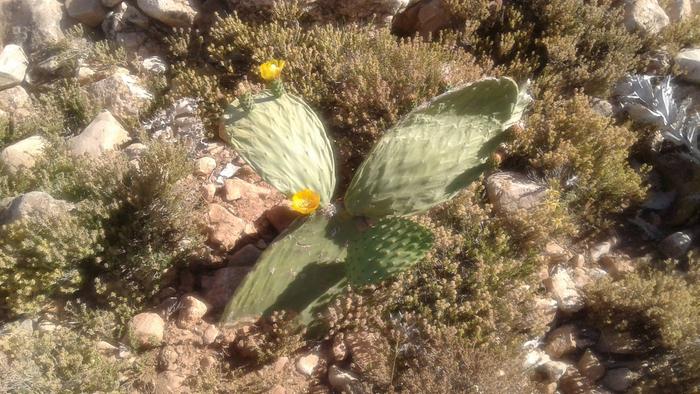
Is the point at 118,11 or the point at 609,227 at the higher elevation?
the point at 118,11

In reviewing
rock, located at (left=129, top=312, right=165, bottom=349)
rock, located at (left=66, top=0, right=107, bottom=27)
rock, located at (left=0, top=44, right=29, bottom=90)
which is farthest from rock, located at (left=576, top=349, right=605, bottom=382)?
rock, located at (left=0, top=44, right=29, bottom=90)

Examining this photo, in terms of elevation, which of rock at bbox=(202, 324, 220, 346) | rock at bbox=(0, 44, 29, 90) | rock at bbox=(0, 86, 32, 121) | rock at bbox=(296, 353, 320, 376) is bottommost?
rock at bbox=(296, 353, 320, 376)

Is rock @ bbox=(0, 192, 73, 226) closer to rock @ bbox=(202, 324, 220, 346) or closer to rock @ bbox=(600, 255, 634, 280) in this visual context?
rock @ bbox=(202, 324, 220, 346)

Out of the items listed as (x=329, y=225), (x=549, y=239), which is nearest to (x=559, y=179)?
(x=549, y=239)

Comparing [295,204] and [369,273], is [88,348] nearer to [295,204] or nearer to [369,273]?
[295,204]

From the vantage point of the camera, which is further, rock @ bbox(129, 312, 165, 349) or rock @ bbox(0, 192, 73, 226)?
rock @ bbox(0, 192, 73, 226)

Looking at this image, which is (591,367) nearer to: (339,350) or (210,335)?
→ (339,350)

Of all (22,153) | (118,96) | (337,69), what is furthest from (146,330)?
(337,69)

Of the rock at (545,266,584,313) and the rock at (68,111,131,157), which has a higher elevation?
the rock at (68,111,131,157)
